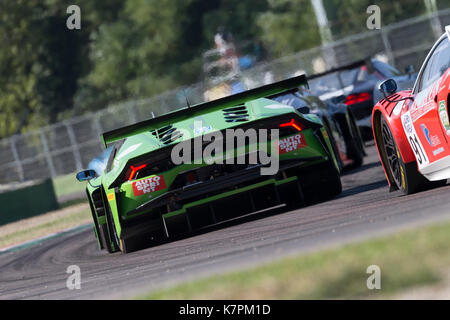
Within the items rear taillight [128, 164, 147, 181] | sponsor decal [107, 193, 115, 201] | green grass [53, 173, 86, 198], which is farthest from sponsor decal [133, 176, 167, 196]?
green grass [53, 173, 86, 198]

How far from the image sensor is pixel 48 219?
20938 mm

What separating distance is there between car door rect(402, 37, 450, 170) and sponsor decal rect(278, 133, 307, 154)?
126cm

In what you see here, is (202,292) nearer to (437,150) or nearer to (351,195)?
(437,150)

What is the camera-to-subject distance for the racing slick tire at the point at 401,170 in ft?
26.8

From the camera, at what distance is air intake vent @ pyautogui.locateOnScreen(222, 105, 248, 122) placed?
9.04m

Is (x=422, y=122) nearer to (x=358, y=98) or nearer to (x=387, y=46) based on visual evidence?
(x=358, y=98)

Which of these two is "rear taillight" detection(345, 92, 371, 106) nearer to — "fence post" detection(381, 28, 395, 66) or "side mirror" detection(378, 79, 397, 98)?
"side mirror" detection(378, 79, 397, 98)

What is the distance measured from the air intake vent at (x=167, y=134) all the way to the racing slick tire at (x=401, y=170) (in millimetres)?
1822

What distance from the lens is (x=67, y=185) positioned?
3397 centimetres

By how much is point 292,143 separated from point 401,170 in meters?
1.12

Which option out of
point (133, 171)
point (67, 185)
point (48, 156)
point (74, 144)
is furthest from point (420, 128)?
point (48, 156)

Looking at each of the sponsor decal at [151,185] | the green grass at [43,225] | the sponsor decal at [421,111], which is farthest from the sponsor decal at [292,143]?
the green grass at [43,225]
